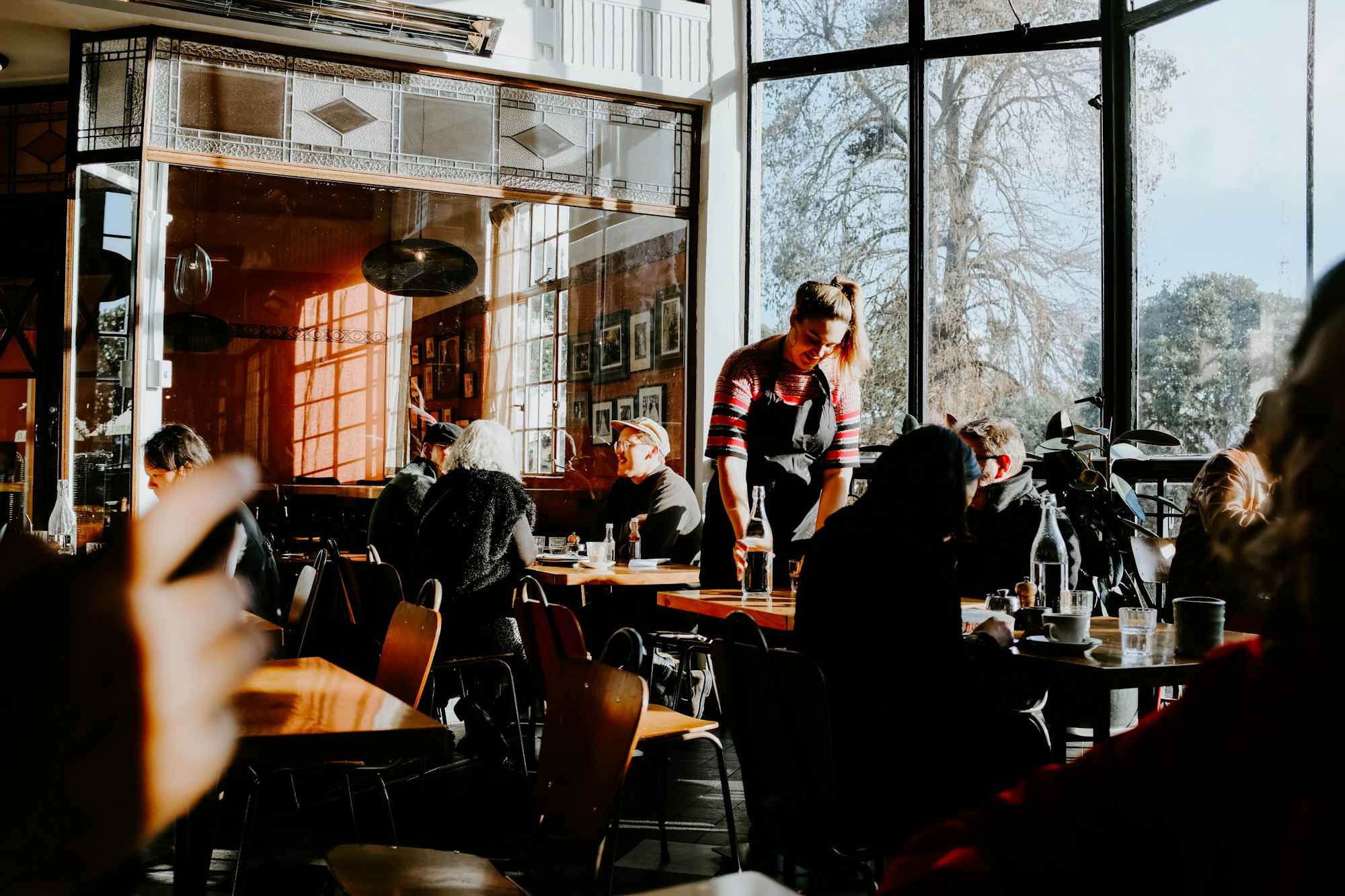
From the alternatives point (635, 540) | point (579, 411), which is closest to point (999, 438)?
point (635, 540)

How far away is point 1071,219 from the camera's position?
5492mm

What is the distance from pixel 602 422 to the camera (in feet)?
23.1

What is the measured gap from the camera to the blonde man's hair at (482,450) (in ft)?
14.8

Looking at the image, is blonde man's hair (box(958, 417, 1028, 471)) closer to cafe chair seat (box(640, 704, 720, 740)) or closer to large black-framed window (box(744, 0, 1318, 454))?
large black-framed window (box(744, 0, 1318, 454))

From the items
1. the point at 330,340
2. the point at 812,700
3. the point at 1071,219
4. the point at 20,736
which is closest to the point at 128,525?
the point at 20,736

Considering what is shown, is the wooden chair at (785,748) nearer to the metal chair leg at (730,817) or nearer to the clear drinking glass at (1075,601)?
the metal chair leg at (730,817)

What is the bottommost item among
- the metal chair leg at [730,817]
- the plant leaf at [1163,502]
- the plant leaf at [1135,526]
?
the metal chair leg at [730,817]

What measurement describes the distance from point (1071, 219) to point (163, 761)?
5680mm

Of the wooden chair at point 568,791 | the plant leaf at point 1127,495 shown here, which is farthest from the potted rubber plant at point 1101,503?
the wooden chair at point 568,791

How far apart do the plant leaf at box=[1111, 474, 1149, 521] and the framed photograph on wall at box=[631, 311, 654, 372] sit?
3.28 m

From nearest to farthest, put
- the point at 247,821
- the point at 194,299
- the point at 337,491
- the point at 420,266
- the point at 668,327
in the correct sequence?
the point at 247,821 → the point at 194,299 → the point at 668,327 → the point at 420,266 → the point at 337,491

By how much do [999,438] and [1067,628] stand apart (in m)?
2.00

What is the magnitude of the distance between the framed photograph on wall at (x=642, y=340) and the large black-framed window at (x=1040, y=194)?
0.66 metres

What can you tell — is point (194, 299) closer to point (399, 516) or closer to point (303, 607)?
point (399, 516)
